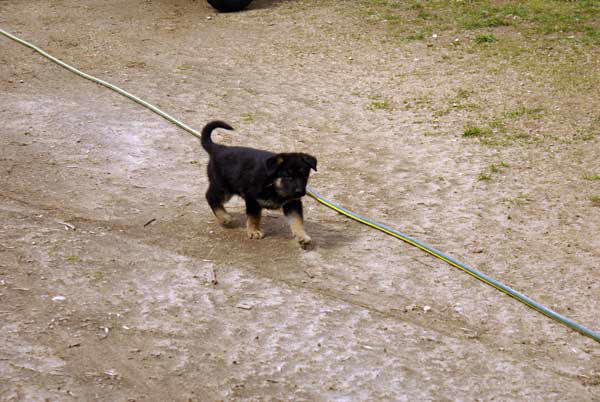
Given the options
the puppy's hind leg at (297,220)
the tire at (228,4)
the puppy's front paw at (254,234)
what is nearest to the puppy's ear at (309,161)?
the puppy's hind leg at (297,220)

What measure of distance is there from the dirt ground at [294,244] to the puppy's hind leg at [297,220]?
0.51ft

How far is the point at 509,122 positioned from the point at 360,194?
319cm

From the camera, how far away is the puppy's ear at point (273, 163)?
680 cm

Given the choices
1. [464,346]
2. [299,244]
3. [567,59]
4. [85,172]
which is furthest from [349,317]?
[567,59]

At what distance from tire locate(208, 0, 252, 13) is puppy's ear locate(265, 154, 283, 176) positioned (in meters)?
10.2

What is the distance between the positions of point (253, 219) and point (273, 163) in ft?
2.42

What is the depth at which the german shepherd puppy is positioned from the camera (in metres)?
6.85

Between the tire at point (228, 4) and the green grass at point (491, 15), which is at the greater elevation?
the green grass at point (491, 15)

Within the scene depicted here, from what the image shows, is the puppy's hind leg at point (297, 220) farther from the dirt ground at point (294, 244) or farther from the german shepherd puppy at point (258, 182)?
the dirt ground at point (294, 244)

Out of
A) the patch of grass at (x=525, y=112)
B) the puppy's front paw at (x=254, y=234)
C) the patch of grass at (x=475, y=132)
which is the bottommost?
the puppy's front paw at (x=254, y=234)

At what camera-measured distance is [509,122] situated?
34.2ft

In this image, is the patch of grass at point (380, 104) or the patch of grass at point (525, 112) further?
the patch of grass at point (380, 104)

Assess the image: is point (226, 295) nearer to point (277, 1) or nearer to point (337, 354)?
point (337, 354)

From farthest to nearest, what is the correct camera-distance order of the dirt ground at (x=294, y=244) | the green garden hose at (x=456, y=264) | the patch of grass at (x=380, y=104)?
1. the patch of grass at (x=380, y=104)
2. the green garden hose at (x=456, y=264)
3. the dirt ground at (x=294, y=244)
